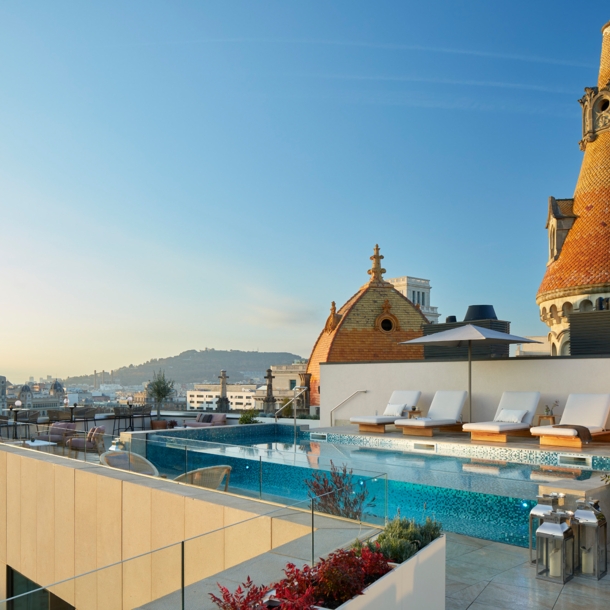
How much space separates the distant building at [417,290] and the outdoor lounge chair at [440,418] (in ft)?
181

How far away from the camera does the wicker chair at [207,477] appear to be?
6.92 meters

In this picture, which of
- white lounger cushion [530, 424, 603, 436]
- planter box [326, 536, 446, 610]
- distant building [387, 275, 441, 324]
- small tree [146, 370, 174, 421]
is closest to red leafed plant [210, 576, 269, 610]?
planter box [326, 536, 446, 610]

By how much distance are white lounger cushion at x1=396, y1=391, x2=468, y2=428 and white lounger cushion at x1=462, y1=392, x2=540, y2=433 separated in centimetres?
80

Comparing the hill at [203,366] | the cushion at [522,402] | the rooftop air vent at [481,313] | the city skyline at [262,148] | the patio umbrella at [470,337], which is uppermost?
the city skyline at [262,148]

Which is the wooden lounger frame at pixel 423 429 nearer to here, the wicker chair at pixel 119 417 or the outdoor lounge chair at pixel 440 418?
the outdoor lounge chair at pixel 440 418

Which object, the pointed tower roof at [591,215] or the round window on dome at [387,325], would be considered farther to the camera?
the round window on dome at [387,325]

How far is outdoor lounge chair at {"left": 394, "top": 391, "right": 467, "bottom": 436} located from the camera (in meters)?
11.1

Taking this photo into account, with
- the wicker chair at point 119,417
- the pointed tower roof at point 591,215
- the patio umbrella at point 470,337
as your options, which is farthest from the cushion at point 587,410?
the pointed tower roof at point 591,215

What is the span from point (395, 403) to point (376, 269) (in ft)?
44.2

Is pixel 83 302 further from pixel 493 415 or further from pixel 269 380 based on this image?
pixel 493 415

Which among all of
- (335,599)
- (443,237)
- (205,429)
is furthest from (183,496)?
(443,237)

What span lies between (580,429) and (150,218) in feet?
51.9

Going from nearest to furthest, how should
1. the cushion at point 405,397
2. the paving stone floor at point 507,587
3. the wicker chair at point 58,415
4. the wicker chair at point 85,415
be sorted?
1. the paving stone floor at point 507,587
2. the cushion at point 405,397
3. the wicker chair at point 58,415
4. the wicker chair at point 85,415

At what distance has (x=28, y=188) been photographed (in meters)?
18.7
